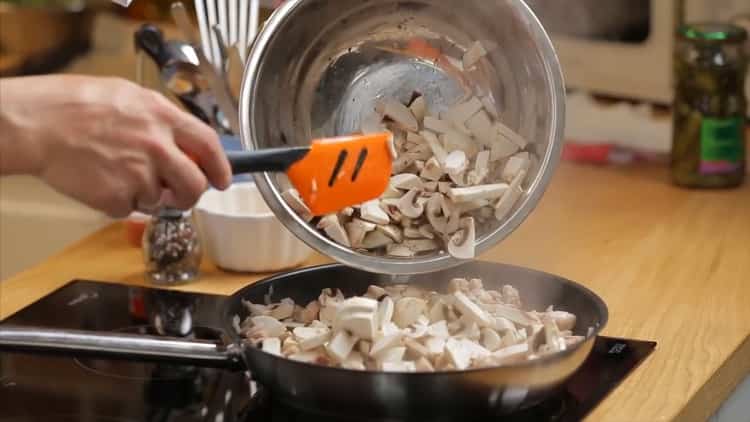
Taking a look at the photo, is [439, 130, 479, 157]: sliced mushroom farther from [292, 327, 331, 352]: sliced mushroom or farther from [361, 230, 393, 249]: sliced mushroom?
[292, 327, 331, 352]: sliced mushroom

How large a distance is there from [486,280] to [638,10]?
2.93 feet

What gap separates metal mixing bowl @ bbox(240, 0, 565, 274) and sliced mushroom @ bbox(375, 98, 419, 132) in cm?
3

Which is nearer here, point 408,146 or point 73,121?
point 73,121

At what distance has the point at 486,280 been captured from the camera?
4.38 ft

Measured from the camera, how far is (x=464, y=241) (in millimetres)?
1237

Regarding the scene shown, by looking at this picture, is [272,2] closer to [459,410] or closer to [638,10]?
[638,10]

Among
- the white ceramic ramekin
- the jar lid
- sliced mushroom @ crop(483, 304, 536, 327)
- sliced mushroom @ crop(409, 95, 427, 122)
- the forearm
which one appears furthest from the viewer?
the jar lid

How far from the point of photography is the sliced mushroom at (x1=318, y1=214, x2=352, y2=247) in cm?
127

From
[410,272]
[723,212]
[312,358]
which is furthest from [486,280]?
[723,212]

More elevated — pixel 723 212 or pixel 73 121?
pixel 73 121

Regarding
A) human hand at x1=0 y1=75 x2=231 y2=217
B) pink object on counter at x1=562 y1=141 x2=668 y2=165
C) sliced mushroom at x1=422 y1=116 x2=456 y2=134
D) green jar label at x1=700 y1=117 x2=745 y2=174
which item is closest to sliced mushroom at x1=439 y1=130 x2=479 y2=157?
sliced mushroom at x1=422 y1=116 x2=456 y2=134

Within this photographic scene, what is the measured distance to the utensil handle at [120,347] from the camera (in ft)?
3.85

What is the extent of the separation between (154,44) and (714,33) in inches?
31.1

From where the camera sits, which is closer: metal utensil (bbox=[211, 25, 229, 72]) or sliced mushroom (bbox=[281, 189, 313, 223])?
sliced mushroom (bbox=[281, 189, 313, 223])
